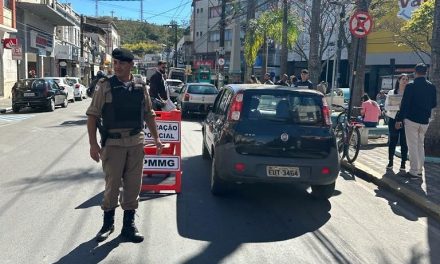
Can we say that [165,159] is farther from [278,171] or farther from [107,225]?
[107,225]

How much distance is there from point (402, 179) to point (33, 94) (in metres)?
16.5

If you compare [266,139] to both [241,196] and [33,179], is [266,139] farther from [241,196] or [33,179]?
[33,179]

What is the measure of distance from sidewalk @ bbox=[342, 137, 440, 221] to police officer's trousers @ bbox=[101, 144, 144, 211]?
3.82 meters

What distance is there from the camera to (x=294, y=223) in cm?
560

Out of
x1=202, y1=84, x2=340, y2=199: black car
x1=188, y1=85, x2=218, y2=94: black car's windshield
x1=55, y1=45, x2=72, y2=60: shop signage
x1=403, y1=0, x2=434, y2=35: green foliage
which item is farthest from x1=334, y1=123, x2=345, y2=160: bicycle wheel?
x1=55, y1=45, x2=72, y2=60: shop signage

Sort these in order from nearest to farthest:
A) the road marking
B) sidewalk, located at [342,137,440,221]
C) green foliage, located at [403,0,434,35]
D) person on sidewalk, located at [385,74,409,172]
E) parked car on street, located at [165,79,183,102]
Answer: sidewalk, located at [342,137,440,221], person on sidewalk, located at [385,74,409,172], the road marking, green foliage, located at [403,0,434,35], parked car on street, located at [165,79,183,102]

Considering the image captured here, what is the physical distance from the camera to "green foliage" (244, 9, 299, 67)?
25.6 meters

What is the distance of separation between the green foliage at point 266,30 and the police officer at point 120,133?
70.7 ft

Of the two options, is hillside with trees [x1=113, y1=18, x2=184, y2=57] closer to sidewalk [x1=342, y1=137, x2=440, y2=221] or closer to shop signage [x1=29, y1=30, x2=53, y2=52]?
shop signage [x1=29, y1=30, x2=53, y2=52]

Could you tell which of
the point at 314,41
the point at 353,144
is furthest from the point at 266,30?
the point at 353,144

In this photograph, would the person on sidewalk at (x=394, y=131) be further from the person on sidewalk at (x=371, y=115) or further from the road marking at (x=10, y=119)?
the road marking at (x=10, y=119)

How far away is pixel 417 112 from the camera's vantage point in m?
7.77

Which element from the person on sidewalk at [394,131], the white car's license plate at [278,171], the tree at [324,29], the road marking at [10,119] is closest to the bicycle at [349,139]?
the person on sidewalk at [394,131]

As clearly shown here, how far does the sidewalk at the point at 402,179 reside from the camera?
6.54 m
